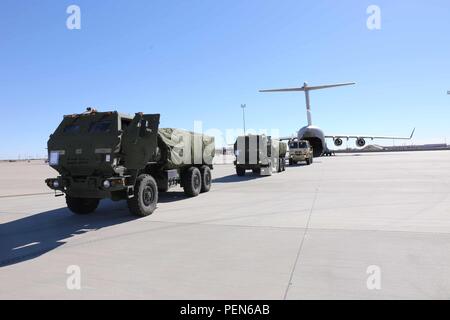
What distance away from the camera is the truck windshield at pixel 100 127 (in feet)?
29.5

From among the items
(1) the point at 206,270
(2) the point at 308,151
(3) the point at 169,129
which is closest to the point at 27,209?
(3) the point at 169,129

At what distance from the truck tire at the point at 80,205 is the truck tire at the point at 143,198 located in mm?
1674

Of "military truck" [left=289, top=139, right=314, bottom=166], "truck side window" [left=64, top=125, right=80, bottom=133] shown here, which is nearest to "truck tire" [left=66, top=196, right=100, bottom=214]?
"truck side window" [left=64, top=125, right=80, bottom=133]

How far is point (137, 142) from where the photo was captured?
29.4ft

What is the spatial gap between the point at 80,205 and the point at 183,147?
12.4 feet

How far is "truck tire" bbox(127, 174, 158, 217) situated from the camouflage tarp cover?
1.58 meters

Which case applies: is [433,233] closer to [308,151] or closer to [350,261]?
[350,261]

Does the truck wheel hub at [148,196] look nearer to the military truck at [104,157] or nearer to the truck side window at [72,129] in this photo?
the military truck at [104,157]

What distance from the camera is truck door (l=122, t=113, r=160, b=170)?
29.2 feet

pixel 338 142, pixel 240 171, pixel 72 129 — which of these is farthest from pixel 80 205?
pixel 338 142

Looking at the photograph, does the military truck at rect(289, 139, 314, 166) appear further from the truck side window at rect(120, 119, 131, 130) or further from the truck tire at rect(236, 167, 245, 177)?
the truck side window at rect(120, 119, 131, 130)

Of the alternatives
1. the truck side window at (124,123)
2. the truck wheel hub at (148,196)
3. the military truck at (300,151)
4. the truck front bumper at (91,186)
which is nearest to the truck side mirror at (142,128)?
the truck side window at (124,123)

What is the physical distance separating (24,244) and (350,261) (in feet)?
18.5

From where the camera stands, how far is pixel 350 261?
17.2ft
